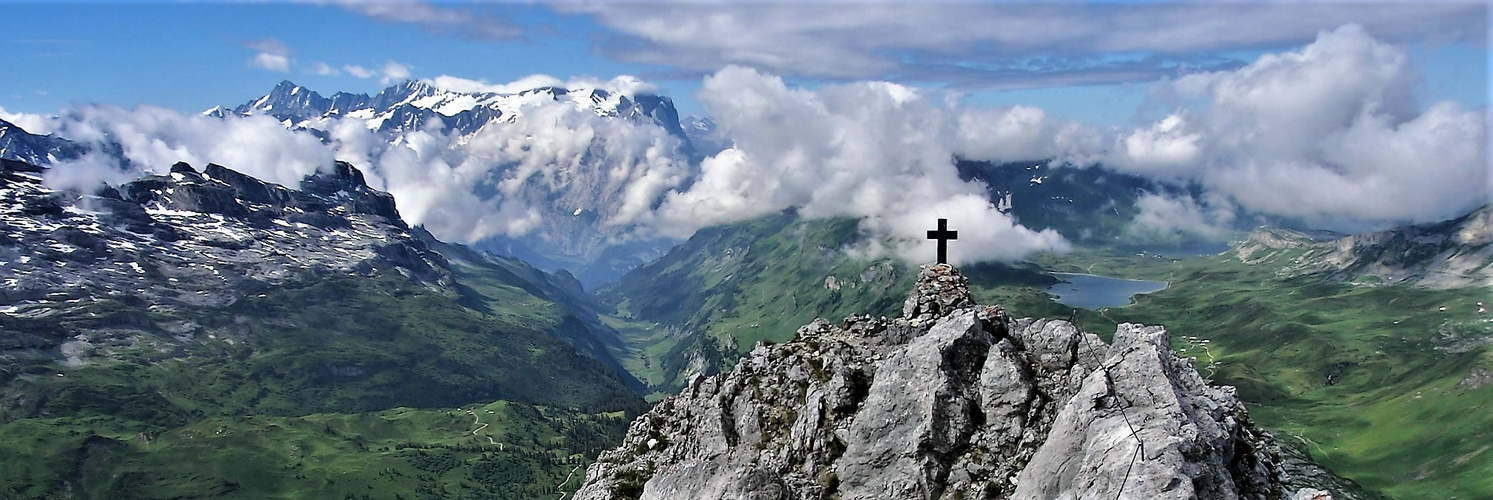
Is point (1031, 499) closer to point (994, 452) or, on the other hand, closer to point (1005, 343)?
point (994, 452)

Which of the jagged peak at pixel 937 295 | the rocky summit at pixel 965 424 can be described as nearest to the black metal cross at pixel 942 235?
the jagged peak at pixel 937 295

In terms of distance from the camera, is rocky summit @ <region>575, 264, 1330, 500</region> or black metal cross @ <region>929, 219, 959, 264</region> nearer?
rocky summit @ <region>575, 264, 1330, 500</region>

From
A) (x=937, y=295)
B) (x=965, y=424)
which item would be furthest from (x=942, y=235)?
(x=965, y=424)

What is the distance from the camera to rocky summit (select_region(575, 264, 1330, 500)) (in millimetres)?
28812

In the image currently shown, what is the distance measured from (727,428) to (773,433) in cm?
326

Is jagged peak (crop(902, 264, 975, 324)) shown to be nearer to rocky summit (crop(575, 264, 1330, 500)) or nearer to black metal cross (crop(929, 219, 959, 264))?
rocky summit (crop(575, 264, 1330, 500))

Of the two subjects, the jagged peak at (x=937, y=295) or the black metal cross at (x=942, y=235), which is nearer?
the black metal cross at (x=942, y=235)

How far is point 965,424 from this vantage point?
124 ft

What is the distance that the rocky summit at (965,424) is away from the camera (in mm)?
28812

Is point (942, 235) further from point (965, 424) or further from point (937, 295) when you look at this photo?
point (965, 424)

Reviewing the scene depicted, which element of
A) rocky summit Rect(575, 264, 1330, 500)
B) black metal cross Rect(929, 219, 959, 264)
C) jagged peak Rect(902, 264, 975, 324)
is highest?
black metal cross Rect(929, 219, 959, 264)

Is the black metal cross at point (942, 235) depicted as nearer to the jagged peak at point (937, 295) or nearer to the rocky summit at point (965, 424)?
the jagged peak at point (937, 295)

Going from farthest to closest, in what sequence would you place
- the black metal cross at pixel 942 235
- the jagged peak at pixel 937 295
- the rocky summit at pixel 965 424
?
the jagged peak at pixel 937 295, the black metal cross at pixel 942 235, the rocky summit at pixel 965 424

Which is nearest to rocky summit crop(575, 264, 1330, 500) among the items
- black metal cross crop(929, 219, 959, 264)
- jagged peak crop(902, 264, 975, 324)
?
jagged peak crop(902, 264, 975, 324)
